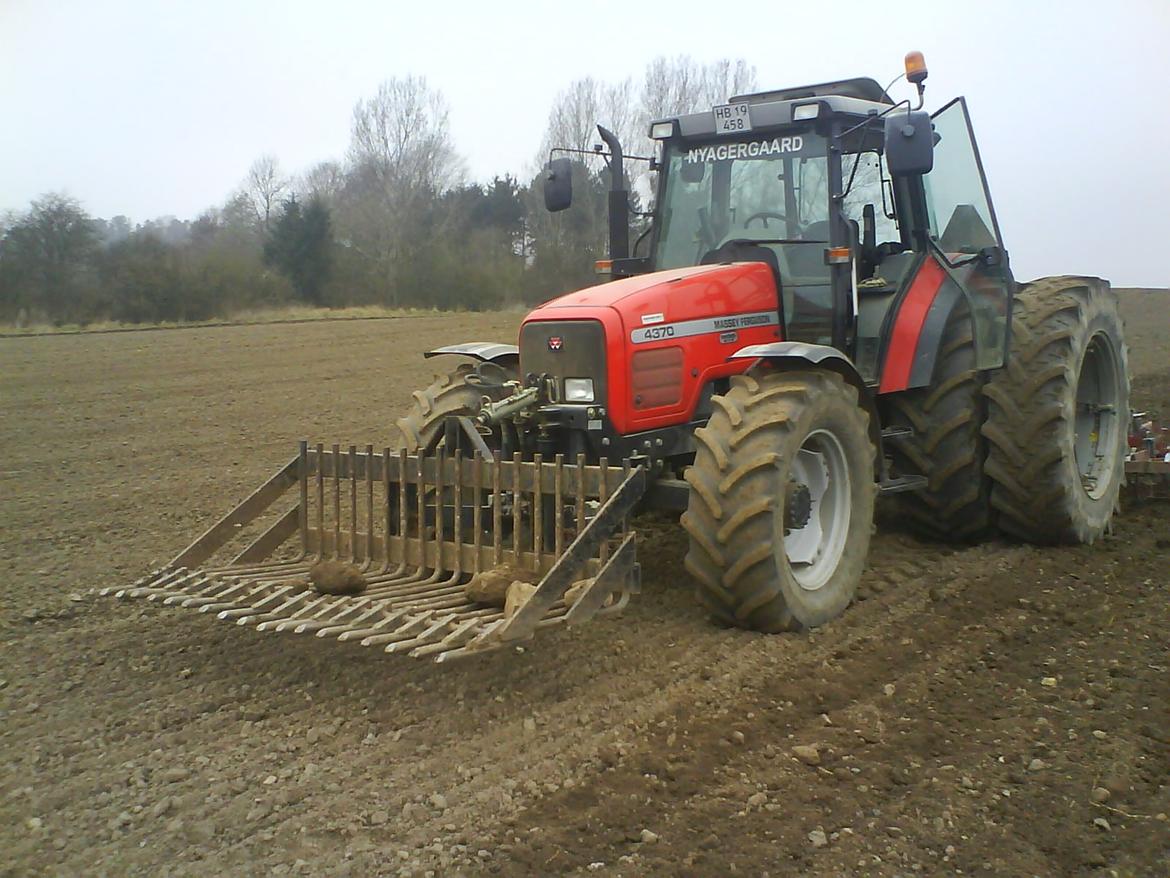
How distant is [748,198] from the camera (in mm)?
6004

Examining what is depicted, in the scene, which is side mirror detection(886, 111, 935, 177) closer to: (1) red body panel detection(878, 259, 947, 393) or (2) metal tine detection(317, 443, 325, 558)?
(1) red body panel detection(878, 259, 947, 393)

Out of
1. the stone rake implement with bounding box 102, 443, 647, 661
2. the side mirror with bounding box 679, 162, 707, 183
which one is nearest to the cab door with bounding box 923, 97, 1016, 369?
the side mirror with bounding box 679, 162, 707, 183

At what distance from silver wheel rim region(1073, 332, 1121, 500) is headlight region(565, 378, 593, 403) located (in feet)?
11.6

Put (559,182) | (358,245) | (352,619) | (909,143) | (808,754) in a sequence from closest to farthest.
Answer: (808,754)
(352,619)
(909,143)
(559,182)
(358,245)

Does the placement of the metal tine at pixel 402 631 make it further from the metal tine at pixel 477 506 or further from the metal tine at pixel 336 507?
the metal tine at pixel 336 507

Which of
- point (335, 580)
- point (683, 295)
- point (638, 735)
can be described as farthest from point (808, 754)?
point (683, 295)

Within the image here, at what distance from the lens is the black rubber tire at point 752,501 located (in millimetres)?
4574

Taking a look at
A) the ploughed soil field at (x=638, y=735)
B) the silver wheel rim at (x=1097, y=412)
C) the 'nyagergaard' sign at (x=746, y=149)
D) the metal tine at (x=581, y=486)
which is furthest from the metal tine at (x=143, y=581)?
the silver wheel rim at (x=1097, y=412)

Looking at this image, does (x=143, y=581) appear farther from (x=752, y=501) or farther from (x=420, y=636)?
(x=752, y=501)

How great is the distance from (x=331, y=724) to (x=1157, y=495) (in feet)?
19.0

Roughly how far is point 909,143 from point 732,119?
1.22 meters

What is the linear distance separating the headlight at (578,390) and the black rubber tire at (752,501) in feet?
2.01

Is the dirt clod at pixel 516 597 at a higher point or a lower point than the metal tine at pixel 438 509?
lower

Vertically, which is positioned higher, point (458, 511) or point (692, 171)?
point (692, 171)
